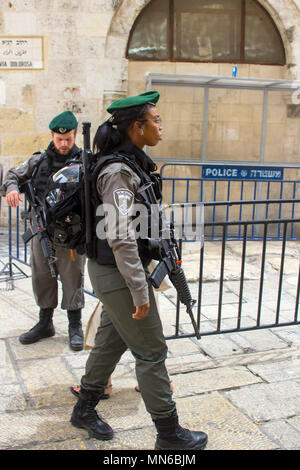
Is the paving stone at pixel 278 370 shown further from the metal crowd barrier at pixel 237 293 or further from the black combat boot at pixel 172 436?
the black combat boot at pixel 172 436

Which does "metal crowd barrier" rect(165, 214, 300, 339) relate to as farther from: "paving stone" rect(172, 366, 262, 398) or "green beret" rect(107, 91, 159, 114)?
"green beret" rect(107, 91, 159, 114)

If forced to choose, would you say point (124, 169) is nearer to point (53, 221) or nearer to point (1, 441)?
point (53, 221)

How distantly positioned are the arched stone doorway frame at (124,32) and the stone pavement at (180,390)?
172 inches

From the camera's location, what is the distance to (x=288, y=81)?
7.45m

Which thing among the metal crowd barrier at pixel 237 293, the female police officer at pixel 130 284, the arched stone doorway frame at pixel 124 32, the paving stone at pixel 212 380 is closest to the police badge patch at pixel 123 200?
the female police officer at pixel 130 284

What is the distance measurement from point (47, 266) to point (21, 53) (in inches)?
195

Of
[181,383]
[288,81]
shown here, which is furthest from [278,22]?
[181,383]

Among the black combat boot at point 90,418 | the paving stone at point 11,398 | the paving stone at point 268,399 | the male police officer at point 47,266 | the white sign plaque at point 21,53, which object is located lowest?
the paving stone at point 268,399

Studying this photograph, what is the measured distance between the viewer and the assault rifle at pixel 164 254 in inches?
92.1

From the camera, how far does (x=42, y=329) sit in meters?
3.77

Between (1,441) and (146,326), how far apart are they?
102 cm

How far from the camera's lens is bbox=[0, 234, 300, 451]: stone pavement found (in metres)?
2.58

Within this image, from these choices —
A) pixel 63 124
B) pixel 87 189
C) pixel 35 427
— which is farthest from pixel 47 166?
pixel 35 427

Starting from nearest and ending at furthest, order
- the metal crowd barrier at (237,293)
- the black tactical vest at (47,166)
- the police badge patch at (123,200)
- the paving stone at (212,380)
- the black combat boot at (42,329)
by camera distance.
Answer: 1. the police badge patch at (123,200)
2. the paving stone at (212,380)
3. the metal crowd barrier at (237,293)
4. the black tactical vest at (47,166)
5. the black combat boot at (42,329)
